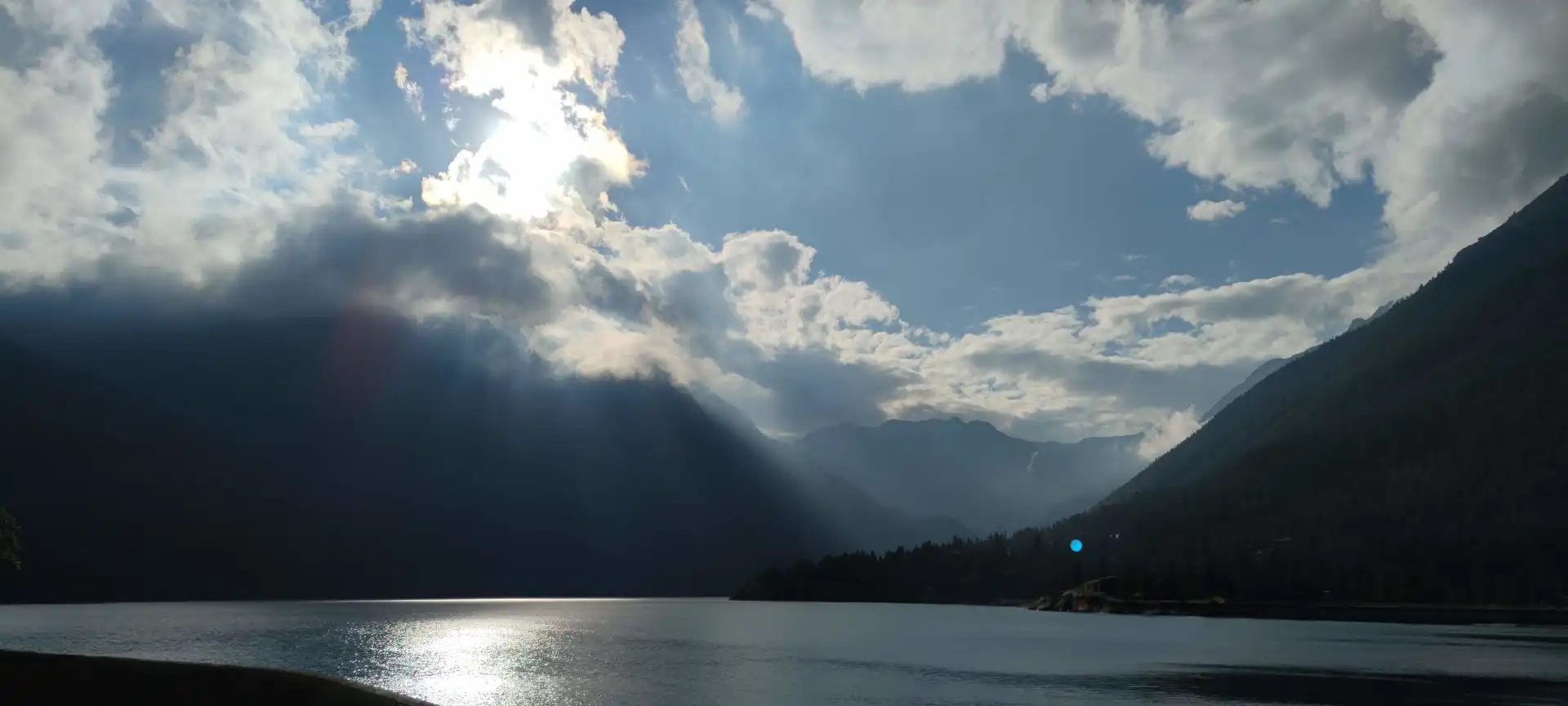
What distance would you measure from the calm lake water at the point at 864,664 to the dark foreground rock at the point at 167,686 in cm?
2560

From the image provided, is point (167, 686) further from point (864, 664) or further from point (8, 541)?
point (864, 664)

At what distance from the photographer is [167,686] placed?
181 feet

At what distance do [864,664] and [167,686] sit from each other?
8159 centimetres

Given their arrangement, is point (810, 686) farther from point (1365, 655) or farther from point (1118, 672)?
point (1365, 655)

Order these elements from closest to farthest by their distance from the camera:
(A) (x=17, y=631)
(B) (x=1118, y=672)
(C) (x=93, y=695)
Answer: (C) (x=93, y=695) → (B) (x=1118, y=672) → (A) (x=17, y=631)

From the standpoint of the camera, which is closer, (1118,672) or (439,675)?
(439,675)

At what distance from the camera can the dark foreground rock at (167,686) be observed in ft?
175

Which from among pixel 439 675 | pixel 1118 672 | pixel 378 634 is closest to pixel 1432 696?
pixel 1118 672

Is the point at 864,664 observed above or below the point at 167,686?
below

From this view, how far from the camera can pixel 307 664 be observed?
105m

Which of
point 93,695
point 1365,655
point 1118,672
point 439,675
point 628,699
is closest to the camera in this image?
point 93,695

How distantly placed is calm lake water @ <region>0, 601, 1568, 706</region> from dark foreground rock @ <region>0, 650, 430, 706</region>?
25598mm

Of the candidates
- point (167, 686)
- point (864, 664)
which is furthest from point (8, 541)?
point (864, 664)

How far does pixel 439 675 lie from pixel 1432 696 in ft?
300
